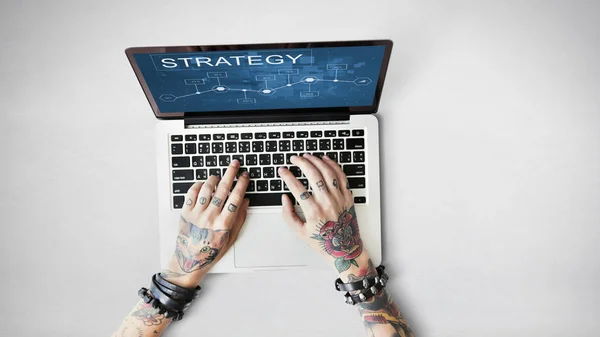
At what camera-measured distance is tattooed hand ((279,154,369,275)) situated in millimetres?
856

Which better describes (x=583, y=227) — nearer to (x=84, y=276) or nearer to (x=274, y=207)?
(x=274, y=207)

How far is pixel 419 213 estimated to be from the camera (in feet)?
3.07

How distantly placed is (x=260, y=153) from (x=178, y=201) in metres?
0.23

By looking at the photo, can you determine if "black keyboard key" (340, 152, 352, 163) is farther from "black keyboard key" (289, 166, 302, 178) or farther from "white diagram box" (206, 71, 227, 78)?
"white diagram box" (206, 71, 227, 78)

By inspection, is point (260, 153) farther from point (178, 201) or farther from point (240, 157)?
point (178, 201)

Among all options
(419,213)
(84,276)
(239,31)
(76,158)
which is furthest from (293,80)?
(84,276)

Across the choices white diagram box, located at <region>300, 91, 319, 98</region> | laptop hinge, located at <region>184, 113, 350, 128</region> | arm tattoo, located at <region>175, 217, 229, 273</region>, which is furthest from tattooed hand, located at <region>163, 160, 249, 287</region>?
white diagram box, located at <region>300, 91, 319, 98</region>

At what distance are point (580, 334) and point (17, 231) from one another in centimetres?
146

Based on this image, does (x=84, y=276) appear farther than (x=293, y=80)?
Yes

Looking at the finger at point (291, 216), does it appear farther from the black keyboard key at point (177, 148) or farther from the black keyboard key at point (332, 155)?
the black keyboard key at point (177, 148)

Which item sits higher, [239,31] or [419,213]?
[239,31]

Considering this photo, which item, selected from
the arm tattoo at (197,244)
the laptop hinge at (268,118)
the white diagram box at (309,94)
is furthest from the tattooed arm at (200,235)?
the white diagram box at (309,94)

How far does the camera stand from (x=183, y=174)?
0.89m

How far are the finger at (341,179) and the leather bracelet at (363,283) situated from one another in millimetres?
191
